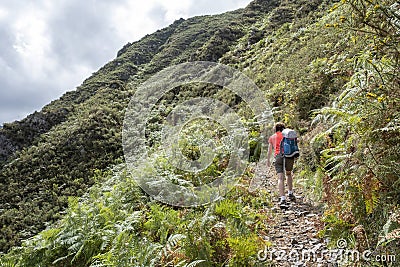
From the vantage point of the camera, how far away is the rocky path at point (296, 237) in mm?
3717

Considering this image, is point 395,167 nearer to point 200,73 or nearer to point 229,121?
point 229,121

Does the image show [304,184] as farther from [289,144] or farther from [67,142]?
[67,142]

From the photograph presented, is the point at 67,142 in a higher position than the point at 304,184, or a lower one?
higher

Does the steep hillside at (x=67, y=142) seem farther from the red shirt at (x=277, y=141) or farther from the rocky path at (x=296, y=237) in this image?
the rocky path at (x=296, y=237)

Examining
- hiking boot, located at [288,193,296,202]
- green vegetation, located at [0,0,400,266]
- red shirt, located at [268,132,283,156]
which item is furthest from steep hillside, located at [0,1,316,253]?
hiking boot, located at [288,193,296,202]

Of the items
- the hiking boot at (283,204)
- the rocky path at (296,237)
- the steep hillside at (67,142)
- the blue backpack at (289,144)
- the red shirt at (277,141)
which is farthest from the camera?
the steep hillside at (67,142)

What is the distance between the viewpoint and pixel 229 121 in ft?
38.1

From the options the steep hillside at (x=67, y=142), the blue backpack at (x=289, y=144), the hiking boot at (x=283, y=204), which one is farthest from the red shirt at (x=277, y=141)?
the steep hillside at (x=67, y=142)

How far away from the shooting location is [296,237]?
431 centimetres

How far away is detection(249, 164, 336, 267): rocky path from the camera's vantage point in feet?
12.2

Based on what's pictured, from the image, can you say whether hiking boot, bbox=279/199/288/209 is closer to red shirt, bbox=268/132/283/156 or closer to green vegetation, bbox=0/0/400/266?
green vegetation, bbox=0/0/400/266

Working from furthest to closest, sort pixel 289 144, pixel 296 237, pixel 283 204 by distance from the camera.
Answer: pixel 289 144
pixel 283 204
pixel 296 237

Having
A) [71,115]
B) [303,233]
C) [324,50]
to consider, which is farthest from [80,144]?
[303,233]

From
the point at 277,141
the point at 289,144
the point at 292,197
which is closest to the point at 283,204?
the point at 292,197
